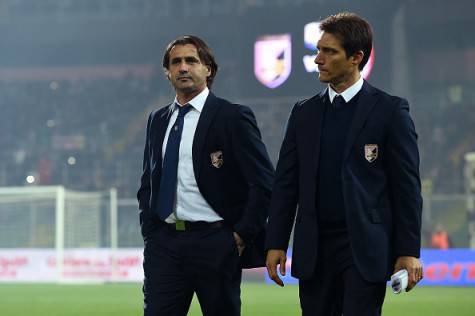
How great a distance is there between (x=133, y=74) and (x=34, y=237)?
14.5 meters

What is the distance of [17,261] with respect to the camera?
2333 centimetres

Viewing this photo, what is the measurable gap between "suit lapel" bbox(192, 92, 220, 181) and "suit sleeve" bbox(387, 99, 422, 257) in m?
1.13

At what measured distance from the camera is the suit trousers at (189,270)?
460 cm

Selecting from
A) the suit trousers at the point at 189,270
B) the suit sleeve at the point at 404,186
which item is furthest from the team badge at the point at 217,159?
the suit sleeve at the point at 404,186

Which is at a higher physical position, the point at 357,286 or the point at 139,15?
the point at 139,15

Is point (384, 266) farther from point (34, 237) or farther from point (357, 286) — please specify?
point (34, 237)

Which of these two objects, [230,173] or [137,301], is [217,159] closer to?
[230,173]

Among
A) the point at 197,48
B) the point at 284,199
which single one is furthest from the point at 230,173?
the point at 284,199

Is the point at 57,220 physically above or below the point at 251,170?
below

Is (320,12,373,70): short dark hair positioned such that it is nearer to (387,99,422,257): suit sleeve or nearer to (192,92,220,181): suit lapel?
(387,99,422,257): suit sleeve

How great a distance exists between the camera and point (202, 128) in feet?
15.7

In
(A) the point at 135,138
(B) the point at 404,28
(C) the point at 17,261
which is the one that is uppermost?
(B) the point at 404,28

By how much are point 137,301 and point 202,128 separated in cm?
1155

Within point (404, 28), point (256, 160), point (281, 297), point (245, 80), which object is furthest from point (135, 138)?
point (256, 160)
